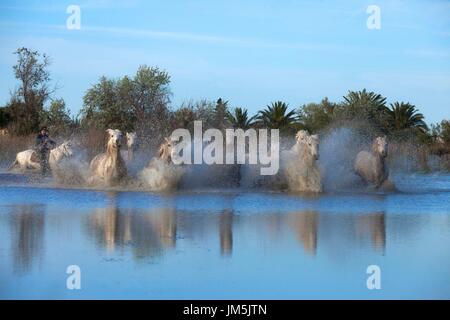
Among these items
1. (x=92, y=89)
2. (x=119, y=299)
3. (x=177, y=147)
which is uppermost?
(x=92, y=89)

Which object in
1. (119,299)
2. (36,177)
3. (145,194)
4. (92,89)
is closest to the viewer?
(119,299)

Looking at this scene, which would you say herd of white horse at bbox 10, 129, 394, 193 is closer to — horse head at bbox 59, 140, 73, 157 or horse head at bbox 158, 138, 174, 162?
horse head at bbox 158, 138, 174, 162

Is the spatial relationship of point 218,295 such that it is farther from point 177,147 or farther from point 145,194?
point 177,147

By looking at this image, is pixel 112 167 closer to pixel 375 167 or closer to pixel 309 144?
pixel 309 144

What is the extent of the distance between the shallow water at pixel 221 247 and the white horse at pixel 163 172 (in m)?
2.44

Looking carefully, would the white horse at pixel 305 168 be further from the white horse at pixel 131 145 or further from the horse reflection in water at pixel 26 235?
the horse reflection in water at pixel 26 235

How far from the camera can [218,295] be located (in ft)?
29.3

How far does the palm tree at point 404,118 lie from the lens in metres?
52.7


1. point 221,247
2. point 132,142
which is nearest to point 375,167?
point 132,142

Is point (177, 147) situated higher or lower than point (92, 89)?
lower

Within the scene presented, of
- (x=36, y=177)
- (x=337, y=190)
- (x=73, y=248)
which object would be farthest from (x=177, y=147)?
(x=73, y=248)

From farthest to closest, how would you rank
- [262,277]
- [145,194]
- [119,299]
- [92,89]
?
[92,89], [145,194], [262,277], [119,299]

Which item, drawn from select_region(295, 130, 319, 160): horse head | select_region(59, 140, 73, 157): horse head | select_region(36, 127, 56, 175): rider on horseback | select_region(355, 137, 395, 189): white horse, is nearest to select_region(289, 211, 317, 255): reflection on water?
select_region(295, 130, 319, 160): horse head

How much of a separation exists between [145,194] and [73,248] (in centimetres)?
909
